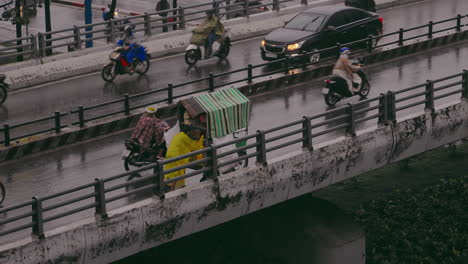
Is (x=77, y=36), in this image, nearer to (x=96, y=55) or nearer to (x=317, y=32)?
(x=96, y=55)

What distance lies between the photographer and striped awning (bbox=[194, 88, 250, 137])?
56.3 ft

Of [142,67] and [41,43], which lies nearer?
[41,43]

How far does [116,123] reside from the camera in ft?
71.5

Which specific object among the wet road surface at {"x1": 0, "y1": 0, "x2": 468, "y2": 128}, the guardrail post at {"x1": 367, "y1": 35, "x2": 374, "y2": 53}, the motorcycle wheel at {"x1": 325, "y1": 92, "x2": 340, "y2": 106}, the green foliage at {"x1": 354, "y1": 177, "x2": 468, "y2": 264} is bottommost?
the green foliage at {"x1": 354, "y1": 177, "x2": 468, "y2": 264}

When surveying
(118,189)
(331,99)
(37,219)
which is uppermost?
(37,219)

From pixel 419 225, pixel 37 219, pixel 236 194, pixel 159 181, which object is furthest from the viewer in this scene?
pixel 419 225

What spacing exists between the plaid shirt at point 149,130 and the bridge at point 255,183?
749 millimetres

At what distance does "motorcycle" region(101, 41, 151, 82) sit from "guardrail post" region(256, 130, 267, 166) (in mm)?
9504

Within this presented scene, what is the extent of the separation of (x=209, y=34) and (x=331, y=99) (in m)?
6.21

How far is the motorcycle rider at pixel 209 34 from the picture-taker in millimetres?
28344

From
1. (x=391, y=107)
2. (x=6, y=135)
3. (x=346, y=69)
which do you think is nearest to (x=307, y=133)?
(x=391, y=107)

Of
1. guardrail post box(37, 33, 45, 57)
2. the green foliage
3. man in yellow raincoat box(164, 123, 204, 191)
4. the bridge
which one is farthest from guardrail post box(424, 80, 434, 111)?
guardrail post box(37, 33, 45, 57)

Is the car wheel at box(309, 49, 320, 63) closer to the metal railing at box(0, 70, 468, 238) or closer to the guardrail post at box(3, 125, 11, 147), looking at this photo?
the metal railing at box(0, 70, 468, 238)

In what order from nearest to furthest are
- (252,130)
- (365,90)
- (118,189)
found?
(118,189)
(252,130)
(365,90)
